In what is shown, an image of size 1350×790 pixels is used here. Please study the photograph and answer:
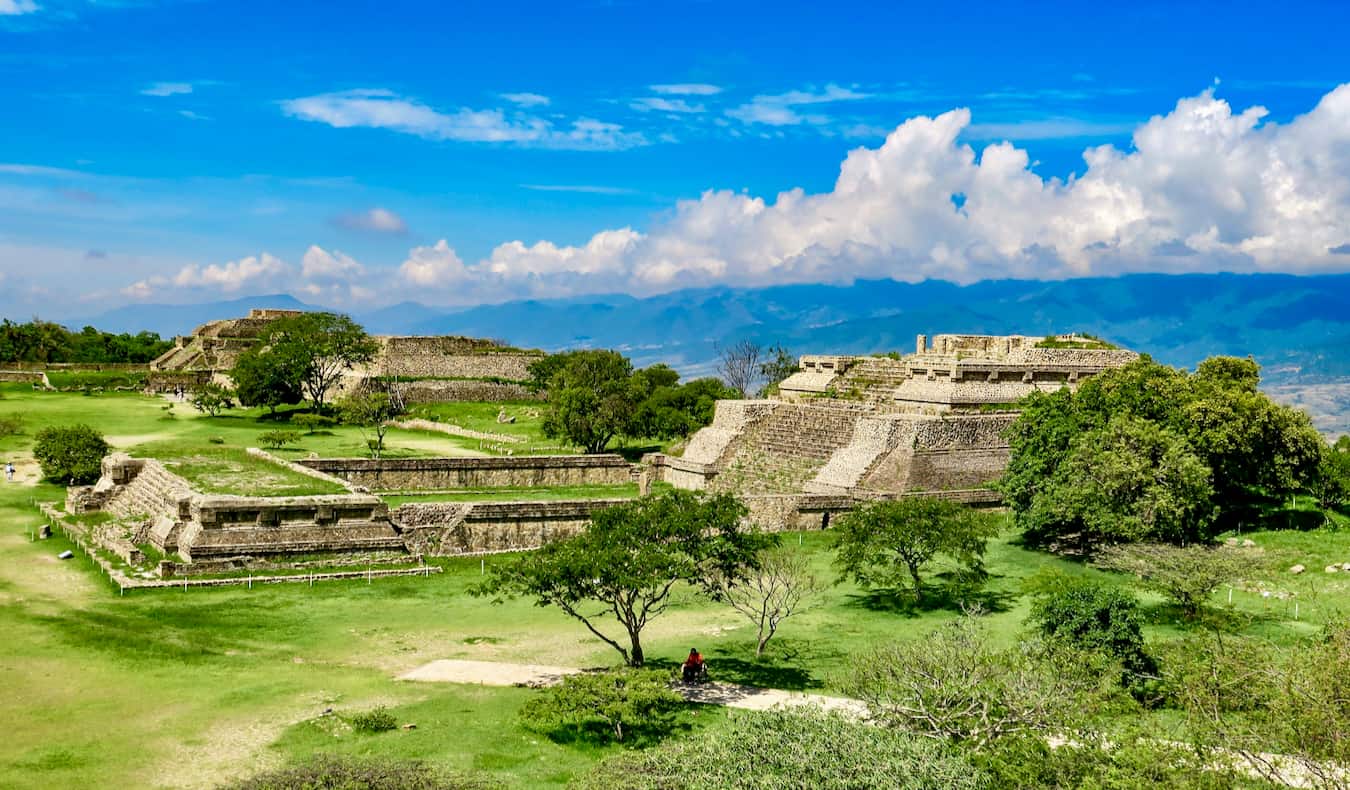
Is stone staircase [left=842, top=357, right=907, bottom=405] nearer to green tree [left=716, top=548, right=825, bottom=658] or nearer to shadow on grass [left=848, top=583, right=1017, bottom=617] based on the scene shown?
shadow on grass [left=848, top=583, right=1017, bottom=617]

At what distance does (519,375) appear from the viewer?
73125 mm

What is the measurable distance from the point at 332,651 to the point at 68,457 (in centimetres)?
2107

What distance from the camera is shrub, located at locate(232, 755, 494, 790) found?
13578mm

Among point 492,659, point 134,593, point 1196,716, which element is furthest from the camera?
point 134,593

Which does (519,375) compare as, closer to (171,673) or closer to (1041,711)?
(171,673)

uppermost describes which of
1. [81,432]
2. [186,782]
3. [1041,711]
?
[81,432]

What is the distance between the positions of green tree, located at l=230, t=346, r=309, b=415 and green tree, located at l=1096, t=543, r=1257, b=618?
46.4 m

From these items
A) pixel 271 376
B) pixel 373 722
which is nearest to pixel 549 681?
pixel 373 722

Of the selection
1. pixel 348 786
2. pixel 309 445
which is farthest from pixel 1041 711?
pixel 309 445

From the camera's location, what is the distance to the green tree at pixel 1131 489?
29.4 meters

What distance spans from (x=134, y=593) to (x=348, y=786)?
13.8 meters

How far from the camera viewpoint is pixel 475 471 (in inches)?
1575

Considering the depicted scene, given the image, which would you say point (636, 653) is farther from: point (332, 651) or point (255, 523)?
point (255, 523)

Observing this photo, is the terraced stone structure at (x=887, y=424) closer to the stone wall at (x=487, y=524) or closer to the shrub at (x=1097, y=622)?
the stone wall at (x=487, y=524)
